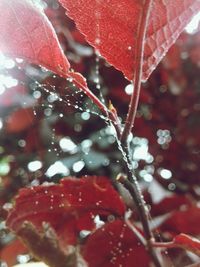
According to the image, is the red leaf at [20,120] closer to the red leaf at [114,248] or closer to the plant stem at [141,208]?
the red leaf at [114,248]

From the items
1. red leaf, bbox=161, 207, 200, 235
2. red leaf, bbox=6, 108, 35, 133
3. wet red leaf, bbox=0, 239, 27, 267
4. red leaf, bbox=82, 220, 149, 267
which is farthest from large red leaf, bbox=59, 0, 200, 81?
red leaf, bbox=6, 108, 35, 133

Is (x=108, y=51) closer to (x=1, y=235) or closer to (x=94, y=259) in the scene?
(x=94, y=259)

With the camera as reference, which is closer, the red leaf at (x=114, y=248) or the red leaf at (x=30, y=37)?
the red leaf at (x=30, y=37)

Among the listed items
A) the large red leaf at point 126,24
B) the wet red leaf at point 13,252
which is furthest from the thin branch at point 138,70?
the wet red leaf at point 13,252

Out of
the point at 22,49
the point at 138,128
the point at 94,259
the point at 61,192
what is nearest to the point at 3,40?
the point at 22,49

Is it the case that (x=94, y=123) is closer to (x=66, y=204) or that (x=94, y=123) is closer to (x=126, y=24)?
(x=66, y=204)

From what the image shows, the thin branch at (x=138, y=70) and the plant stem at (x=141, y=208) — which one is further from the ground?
the thin branch at (x=138, y=70)
